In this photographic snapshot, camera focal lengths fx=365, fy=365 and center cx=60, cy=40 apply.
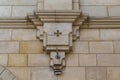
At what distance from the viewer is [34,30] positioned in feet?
21.4

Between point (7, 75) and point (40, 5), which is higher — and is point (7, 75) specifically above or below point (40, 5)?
below

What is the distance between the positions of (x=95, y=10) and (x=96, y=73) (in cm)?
120

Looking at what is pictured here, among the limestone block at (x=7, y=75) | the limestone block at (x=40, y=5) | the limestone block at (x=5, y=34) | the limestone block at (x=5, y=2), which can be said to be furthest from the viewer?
the limestone block at (x=5, y=2)

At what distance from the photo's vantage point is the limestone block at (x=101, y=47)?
20.9 feet

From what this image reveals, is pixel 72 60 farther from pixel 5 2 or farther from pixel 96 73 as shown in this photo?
pixel 5 2

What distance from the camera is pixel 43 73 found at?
6227mm

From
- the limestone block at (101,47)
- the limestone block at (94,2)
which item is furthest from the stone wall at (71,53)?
the limestone block at (94,2)

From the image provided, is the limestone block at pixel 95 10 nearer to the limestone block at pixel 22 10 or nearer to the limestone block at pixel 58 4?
the limestone block at pixel 58 4

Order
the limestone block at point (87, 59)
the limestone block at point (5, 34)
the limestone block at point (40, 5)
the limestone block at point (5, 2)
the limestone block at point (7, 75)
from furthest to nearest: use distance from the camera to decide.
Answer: the limestone block at point (5, 2) < the limestone block at point (40, 5) < the limestone block at point (5, 34) < the limestone block at point (87, 59) < the limestone block at point (7, 75)

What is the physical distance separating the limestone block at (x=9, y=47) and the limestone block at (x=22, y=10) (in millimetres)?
548

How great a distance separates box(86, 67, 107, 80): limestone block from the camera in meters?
6.21

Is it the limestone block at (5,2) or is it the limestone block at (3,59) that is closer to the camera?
the limestone block at (3,59)

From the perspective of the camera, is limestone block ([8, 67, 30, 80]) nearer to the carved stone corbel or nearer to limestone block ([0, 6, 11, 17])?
the carved stone corbel

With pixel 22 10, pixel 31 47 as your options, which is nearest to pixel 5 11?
pixel 22 10
